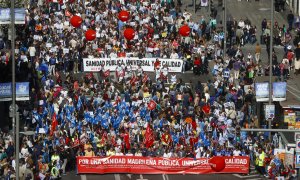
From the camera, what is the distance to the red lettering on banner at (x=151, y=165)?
59.3m

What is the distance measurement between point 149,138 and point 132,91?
7340 millimetres

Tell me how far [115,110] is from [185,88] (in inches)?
220

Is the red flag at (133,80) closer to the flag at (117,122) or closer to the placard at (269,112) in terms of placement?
the flag at (117,122)

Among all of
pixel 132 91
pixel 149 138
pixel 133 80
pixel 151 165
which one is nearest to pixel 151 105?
pixel 132 91

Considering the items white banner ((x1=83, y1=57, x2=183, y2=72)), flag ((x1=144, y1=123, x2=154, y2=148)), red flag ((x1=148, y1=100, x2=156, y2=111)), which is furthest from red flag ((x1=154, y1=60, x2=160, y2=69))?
flag ((x1=144, y1=123, x2=154, y2=148))

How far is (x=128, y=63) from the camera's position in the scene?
242 ft

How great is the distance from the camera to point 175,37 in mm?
77875

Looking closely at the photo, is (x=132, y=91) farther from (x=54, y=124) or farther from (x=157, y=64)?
(x=54, y=124)

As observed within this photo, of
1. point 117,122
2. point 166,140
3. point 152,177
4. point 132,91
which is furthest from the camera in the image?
point 132,91

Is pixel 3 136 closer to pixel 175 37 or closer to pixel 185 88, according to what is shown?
pixel 185 88

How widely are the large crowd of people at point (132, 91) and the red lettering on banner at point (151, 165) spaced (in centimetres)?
43

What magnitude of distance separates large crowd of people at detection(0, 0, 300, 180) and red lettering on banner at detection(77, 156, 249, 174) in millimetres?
429

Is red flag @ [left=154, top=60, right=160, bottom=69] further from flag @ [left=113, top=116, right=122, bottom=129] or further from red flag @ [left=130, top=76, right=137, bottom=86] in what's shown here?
flag @ [left=113, top=116, right=122, bottom=129]

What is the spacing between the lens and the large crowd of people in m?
60.0
